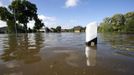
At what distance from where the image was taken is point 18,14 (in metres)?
46.9

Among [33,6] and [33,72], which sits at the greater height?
[33,6]

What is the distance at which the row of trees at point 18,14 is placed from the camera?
1836 inches

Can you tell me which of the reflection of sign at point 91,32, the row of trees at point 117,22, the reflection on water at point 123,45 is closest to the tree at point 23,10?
the row of trees at point 117,22

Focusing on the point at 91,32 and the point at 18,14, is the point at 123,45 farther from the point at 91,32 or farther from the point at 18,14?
the point at 18,14

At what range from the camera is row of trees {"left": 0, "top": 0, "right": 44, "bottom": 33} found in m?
46.6

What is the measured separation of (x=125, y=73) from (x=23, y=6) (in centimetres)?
4958

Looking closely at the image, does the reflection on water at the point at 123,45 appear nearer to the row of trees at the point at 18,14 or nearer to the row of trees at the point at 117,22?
the row of trees at the point at 18,14

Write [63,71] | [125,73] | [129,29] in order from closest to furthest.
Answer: [125,73] → [63,71] → [129,29]

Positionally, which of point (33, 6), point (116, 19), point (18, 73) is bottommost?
point (18, 73)

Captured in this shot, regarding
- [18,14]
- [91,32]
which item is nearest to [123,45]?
[91,32]

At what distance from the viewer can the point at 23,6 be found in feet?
160

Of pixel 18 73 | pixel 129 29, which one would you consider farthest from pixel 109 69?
pixel 129 29

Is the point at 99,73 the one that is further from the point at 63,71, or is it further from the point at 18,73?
the point at 18,73

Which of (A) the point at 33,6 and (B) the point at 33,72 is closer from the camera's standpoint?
(B) the point at 33,72
